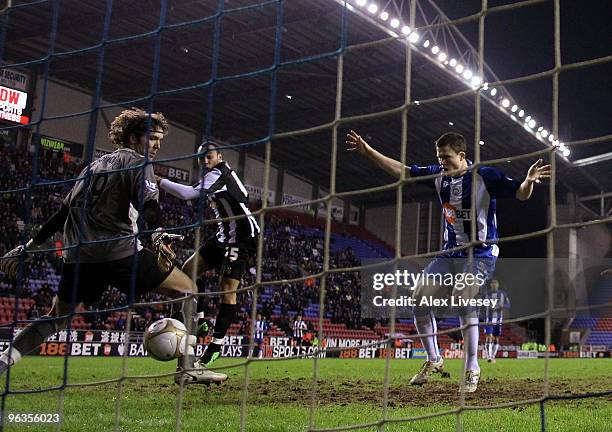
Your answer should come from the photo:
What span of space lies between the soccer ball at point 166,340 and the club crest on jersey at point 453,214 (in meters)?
2.40

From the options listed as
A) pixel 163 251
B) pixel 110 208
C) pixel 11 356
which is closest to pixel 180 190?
pixel 163 251

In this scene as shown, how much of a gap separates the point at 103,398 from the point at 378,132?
21.2 meters

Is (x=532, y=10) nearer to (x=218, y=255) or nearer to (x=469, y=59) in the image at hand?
(x=469, y=59)

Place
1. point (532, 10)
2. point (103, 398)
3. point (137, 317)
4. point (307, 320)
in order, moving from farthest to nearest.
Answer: point (307, 320) < point (532, 10) < point (137, 317) < point (103, 398)

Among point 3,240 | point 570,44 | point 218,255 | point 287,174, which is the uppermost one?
point 570,44

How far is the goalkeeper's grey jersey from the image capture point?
4.94m

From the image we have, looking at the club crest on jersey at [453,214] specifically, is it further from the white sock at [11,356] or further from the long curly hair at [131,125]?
the white sock at [11,356]

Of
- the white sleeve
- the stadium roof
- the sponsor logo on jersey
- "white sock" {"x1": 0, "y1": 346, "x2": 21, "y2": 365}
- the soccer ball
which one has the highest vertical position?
the stadium roof

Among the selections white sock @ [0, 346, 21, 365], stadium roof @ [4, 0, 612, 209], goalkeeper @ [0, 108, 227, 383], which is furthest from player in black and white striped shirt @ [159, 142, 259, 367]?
stadium roof @ [4, 0, 612, 209]

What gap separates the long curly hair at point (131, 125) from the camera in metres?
5.11

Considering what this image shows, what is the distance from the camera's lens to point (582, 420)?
5.16 meters

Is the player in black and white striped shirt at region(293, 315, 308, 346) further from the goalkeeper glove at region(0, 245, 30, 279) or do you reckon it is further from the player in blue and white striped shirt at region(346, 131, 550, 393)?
the goalkeeper glove at region(0, 245, 30, 279)

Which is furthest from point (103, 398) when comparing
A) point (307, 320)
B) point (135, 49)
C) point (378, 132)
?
point (378, 132)

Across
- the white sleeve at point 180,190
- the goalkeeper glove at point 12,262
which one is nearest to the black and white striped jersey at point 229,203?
the white sleeve at point 180,190
